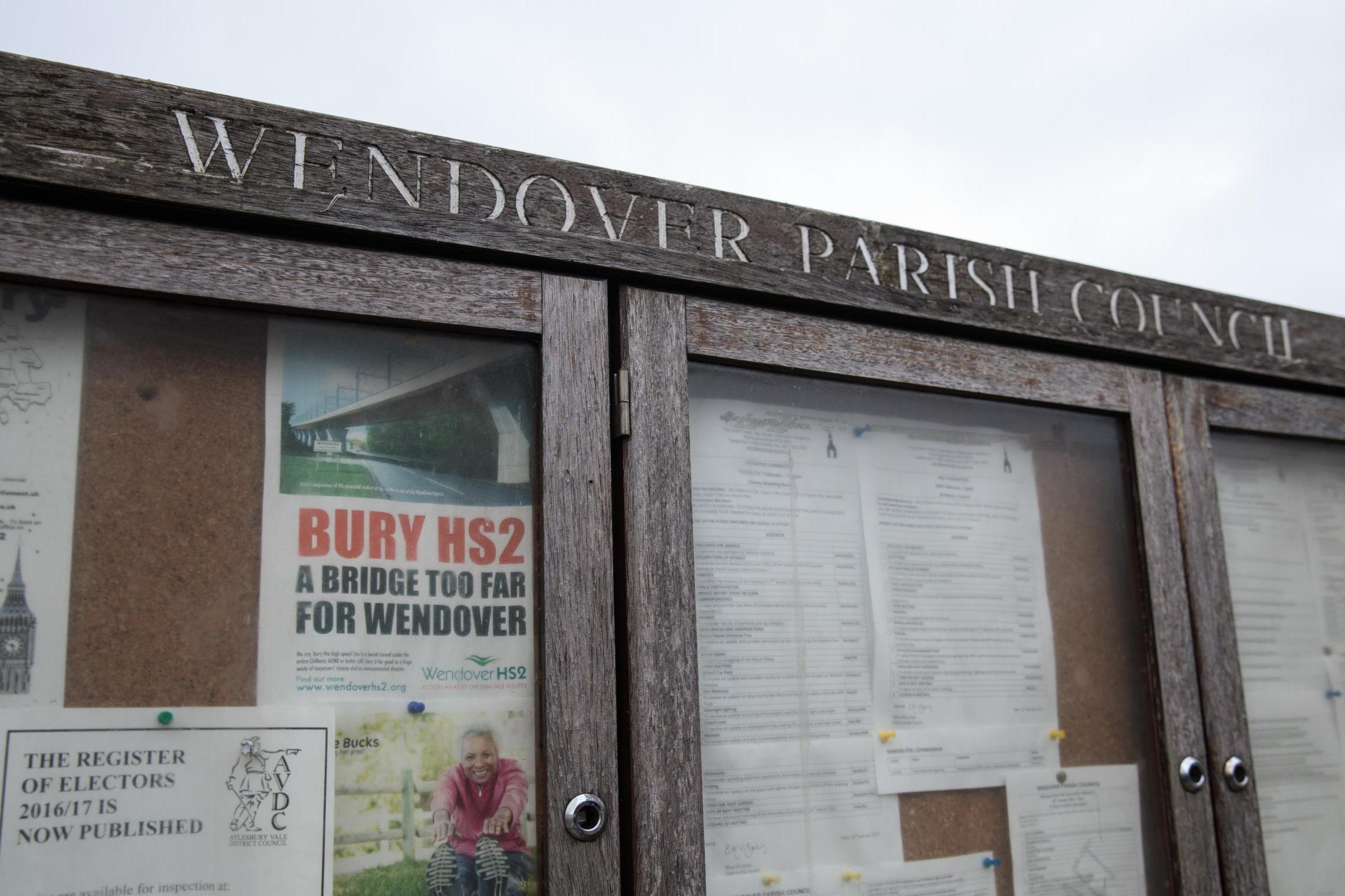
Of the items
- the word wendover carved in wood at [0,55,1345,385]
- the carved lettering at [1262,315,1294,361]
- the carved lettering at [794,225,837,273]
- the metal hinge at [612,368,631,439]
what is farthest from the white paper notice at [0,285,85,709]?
the carved lettering at [1262,315,1294,361]

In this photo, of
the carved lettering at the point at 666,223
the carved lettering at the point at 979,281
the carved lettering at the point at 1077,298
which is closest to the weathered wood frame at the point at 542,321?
the carved lettering at the point at 666,223

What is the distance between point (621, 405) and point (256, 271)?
0.53 meters

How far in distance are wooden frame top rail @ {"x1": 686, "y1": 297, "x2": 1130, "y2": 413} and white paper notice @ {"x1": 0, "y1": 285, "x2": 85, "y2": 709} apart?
856mm

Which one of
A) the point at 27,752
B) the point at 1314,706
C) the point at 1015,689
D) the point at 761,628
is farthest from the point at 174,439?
the point at 1314,706

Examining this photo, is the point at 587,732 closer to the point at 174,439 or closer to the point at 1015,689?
the point at 174,439

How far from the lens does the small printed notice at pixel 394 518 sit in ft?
5.05

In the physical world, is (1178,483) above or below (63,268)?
below

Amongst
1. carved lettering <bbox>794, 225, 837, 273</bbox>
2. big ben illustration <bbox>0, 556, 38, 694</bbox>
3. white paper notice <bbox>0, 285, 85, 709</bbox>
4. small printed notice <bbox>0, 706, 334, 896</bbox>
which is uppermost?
carved lettering <bbox>794, 225, 837, 273</bbox>

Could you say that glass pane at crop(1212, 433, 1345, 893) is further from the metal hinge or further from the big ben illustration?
the big ben illustration

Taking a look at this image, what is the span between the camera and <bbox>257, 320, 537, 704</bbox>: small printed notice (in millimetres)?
1538

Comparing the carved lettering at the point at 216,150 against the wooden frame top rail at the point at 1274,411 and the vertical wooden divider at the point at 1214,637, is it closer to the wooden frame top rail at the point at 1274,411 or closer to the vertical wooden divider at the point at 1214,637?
the vertical wooden divider at the point at 1214,637

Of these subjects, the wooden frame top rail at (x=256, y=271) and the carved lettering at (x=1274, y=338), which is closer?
the wooden frame top rail at (x=256, y=271)

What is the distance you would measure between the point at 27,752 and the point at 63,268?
0.58 metres

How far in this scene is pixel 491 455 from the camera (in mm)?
1685
